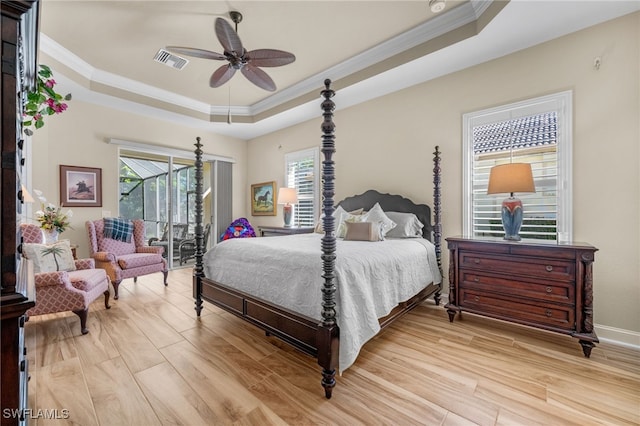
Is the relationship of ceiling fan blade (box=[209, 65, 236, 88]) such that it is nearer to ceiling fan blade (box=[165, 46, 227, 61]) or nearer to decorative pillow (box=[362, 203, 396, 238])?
ceiling fan blade (box=[165, 46, 227, 61])

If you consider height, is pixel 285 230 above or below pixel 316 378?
above

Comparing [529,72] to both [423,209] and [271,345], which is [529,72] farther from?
[271,345]

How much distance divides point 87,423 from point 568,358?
3.34 m

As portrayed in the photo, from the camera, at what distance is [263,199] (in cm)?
610

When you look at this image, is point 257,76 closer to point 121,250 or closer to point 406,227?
point 406,227

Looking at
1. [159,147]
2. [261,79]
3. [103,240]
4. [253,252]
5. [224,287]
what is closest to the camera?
[253,252]

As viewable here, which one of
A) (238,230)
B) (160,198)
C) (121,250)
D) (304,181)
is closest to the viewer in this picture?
(121,250)

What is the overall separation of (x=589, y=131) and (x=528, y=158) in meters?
0.50

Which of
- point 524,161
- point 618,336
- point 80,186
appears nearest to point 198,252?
point 80,186

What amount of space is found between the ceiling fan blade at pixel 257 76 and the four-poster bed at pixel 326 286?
3.49 ft

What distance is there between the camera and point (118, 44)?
3287 mm

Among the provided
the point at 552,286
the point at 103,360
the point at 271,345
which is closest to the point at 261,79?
the point at 271,345

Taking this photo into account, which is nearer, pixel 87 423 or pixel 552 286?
pixel 87 423

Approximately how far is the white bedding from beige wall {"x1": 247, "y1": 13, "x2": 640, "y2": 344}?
1.28 m
